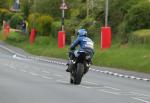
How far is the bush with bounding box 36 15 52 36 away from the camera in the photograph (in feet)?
213

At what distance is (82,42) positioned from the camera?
22859mm

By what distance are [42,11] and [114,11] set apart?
19920mm

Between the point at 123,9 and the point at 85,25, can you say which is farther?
the point at 85,25

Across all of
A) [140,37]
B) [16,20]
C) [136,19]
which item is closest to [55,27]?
[136,19]

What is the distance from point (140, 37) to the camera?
40.1 m

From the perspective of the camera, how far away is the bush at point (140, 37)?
39594 mm

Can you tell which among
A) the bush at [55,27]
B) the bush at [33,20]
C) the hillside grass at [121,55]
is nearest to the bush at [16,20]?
the bush at [33,20]

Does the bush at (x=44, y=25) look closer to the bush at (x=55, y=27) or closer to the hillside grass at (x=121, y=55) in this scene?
the bush at (x=55, y=27)

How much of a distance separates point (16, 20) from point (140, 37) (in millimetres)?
47320

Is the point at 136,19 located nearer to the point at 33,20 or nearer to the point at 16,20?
the point at 33,20

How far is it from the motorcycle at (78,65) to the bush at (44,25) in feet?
138

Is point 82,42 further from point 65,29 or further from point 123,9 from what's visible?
point 65,29

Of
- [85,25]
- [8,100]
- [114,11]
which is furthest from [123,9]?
[8,100]

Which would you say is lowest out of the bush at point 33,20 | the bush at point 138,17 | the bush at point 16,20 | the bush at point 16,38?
the bush at point 16,38
